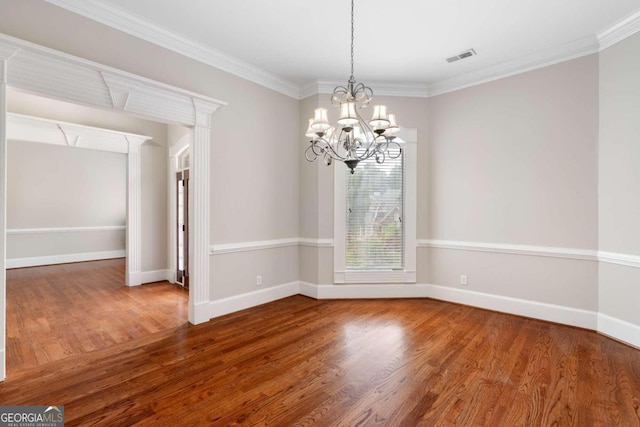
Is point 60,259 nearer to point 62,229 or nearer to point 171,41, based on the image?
point 62,229

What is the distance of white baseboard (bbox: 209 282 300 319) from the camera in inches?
154

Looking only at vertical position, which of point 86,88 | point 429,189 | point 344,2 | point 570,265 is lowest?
point 570,265

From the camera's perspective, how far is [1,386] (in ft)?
7.70

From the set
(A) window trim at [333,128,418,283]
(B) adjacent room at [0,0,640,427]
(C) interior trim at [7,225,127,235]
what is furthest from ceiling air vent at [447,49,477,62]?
(C) interior trim at [7,225,127,235]

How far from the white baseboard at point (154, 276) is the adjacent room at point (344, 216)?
0.19ft

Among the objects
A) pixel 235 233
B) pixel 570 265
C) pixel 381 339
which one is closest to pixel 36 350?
pixel 235 233

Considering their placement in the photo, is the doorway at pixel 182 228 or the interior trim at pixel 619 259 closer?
the interior trim at pixel 619 259

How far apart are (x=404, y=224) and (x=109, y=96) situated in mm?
3898

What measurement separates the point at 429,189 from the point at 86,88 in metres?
4.27

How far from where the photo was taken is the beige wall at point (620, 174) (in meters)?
3.12

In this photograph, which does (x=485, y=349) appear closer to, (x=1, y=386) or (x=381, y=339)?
(x=381, y=339)

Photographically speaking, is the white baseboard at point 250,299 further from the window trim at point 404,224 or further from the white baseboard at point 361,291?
the window trim at point 404,224

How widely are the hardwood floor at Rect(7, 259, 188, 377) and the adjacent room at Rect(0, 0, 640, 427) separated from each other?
1.7 inches

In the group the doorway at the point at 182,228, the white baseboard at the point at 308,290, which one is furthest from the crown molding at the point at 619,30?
the doorway at the point at 182,228
